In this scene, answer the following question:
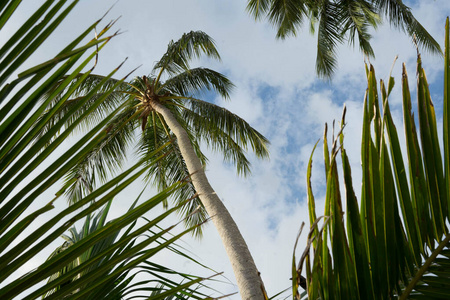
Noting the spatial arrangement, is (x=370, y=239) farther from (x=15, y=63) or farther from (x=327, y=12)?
(x=327, y=12)

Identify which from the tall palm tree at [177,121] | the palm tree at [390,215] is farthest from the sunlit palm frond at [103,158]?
the palm tree at [390,215]

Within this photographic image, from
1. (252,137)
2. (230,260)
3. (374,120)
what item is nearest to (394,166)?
(374,120)

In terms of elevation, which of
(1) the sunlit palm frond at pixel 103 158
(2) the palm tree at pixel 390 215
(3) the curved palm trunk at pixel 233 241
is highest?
(1) the sunlit palm frond at pixel 103 158

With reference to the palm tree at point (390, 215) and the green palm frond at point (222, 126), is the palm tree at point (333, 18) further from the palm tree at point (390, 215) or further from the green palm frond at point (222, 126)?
the palm tree at point (390, 215)

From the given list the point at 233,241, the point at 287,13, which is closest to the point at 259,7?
the point at 287,13

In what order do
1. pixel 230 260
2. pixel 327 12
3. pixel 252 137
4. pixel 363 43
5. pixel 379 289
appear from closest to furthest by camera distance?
1. pixel 379 289
2. pixel 230 260
3. pixel 252 137
4. pixel 363 43
5. pixel 327 12

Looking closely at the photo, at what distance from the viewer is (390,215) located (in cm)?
91

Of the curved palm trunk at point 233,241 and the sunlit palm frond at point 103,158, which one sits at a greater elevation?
the sunlit palm frond at point 103,158

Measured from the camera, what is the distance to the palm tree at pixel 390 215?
0.91m

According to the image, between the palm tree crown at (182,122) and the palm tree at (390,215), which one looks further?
the palm tree crown at (182,122)

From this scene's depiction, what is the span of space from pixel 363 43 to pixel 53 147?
11.3m

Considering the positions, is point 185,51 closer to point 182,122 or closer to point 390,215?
point 182,122

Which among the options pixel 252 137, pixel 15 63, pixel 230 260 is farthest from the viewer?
pixel 252 137

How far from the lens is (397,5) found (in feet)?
37.2
